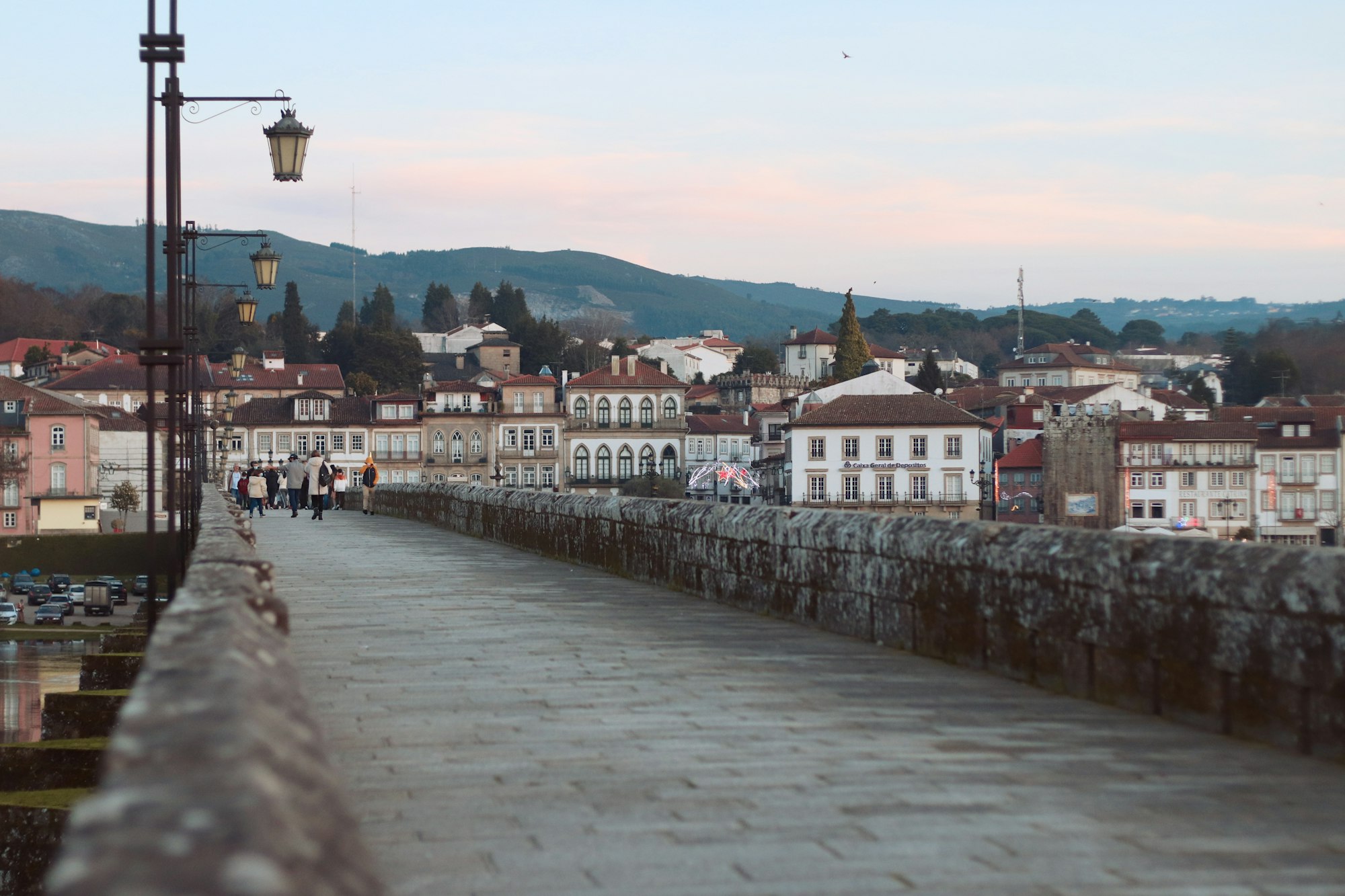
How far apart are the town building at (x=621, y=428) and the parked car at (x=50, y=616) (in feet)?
194

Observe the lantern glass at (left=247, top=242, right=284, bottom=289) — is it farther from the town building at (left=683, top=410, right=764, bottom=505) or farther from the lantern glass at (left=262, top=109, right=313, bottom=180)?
the town building at (left=683, top=410, right=764, bottom=505)

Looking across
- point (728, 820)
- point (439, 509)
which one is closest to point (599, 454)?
point (439, 509)

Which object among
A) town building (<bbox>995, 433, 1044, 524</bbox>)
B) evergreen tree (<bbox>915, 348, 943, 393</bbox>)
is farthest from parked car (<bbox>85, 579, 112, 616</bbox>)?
evergreen tree (<bbox>915, 348, 943, 393</bbox>)

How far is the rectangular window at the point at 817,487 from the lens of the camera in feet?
304

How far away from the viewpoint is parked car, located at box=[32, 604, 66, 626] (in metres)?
56.7

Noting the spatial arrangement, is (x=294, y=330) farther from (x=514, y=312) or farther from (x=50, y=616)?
(x=50, y=616)

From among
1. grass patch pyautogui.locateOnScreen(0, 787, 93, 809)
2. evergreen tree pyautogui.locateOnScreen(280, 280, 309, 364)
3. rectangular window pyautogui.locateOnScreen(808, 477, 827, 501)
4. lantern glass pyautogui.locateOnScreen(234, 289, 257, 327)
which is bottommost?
rectangular window pyautogui.locateOnScreen(808, 477, 827, 501)

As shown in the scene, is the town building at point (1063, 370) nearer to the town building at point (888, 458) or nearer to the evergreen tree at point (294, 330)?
the evergreen tree at point (294, 330)

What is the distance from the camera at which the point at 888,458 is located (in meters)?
93.4

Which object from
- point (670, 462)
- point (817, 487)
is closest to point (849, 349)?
point (670, 462)

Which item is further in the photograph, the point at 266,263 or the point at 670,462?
the point at 670,462

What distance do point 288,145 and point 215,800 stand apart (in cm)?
1552

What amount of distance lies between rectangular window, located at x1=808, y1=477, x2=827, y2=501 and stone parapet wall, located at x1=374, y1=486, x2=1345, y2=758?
81053 millimetres

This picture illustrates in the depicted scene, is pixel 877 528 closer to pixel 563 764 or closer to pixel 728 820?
pixel 563 764
